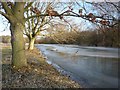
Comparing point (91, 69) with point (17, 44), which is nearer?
point (17, 44)

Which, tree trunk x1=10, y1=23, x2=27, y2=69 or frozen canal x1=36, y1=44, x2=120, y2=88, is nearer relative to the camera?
frozen canal x1=36, y1=44, x2=120, y2=88

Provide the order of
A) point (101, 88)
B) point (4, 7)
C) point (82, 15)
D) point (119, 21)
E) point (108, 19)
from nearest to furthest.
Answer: point (119, 21)
point (108, 19)
point (82, 15)
point (101, 88)
point (4, 7)

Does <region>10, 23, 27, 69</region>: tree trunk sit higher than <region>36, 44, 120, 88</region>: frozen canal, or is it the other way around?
<region>10, 23, 27, 69</region>: tree trunk

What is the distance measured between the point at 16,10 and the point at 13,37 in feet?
4.40

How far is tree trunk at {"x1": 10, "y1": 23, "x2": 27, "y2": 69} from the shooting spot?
1162 cm

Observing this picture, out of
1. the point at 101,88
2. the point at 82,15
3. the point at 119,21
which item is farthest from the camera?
the point at 101,88

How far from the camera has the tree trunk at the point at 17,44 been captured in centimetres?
1162

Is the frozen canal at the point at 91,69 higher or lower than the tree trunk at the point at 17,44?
lower

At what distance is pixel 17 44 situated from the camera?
11.8 meters

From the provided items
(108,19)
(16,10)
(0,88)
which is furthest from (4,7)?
(108,19)

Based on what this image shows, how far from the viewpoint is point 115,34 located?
843cm

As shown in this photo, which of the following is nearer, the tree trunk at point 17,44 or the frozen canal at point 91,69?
the frozen canal at point 91,69

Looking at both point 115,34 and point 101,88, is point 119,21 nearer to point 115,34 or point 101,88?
point 115,34

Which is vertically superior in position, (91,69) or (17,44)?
(17,44)
